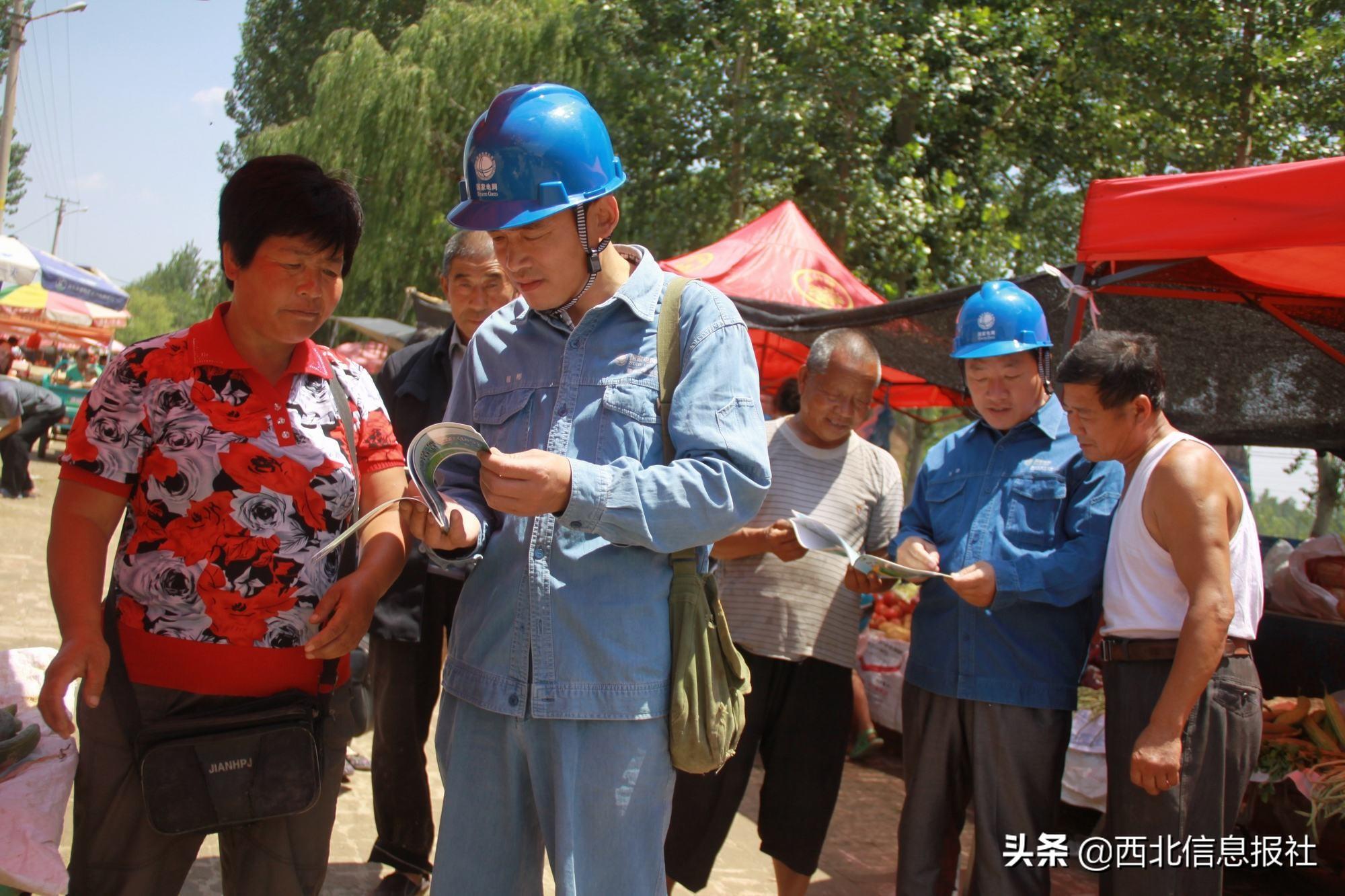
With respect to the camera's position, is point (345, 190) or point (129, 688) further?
point (345, 190)

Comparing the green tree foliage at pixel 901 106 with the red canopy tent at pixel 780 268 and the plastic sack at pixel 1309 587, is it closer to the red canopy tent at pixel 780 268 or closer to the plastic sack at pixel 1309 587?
the red canopy tent at pixel 780 268

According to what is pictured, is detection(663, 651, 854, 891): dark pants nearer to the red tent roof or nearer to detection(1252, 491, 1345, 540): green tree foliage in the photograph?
the red tent roof

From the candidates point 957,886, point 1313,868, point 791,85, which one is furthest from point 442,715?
point 791,85

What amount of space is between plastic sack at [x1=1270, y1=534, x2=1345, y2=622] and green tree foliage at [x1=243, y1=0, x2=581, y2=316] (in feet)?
44.4

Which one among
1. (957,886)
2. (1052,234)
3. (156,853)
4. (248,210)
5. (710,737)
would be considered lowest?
(957,886)

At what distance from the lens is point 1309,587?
4840 millimetres

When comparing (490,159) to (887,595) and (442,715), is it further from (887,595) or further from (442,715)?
(887,595)

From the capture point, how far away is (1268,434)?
580cm

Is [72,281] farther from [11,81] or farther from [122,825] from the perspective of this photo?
[122,825]

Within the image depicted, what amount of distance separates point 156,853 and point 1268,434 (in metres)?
5.71

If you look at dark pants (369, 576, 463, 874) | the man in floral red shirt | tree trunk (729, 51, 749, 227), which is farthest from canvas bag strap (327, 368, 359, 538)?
tree trunk (729, 51, 749, 227)

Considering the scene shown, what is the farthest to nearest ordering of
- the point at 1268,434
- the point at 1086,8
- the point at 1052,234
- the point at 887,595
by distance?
the point at 1052,234, the point at 1086,8, the point at 887,595, the point at 1268,434

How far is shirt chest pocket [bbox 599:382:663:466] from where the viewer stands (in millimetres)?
1915

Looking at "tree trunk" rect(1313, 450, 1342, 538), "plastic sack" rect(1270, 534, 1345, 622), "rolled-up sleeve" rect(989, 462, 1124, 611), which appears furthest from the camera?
"tree trunk" rect(1313, 450, 1342, 538)
